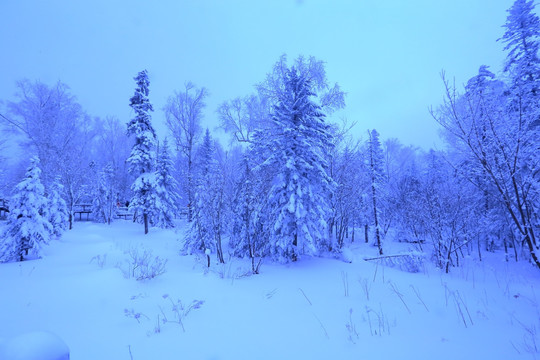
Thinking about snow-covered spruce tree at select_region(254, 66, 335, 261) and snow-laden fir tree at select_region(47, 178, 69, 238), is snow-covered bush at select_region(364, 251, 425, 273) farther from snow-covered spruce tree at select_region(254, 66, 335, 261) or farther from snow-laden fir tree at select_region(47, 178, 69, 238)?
snow-laden fir tree at select_region(47, 178, 69, 238)

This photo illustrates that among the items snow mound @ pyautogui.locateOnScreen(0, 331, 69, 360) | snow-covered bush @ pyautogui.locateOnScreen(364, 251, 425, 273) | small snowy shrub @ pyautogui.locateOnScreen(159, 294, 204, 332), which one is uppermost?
snow mound @ pyautogui.locateOnScreen(0, 331, 69, 360)

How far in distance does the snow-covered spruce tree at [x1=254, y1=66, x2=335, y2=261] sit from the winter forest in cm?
6

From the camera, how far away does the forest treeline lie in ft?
14.8

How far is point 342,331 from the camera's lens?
3828 mm

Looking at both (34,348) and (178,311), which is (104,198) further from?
(34,348)

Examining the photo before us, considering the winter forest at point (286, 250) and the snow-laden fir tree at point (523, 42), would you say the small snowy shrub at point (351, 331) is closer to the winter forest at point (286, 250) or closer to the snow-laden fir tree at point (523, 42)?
the winter forest at point (286, 250)

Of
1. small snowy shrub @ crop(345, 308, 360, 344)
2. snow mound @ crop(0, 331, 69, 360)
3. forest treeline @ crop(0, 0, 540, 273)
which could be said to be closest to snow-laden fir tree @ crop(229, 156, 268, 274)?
forest treeline @ crop(0, 0, 540, 273)

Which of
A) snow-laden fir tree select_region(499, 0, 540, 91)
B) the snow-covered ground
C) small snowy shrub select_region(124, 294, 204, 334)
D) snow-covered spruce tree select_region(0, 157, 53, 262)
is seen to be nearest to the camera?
the snow-covered ground

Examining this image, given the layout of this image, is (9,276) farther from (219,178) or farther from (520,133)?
(520,133)

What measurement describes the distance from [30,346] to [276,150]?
8427mm

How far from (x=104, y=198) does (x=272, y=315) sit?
2579cm

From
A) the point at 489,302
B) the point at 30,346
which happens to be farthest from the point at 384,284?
the point at 30,346

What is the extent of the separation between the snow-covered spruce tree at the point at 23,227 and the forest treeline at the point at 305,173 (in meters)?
0.05

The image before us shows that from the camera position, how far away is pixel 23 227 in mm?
9125
